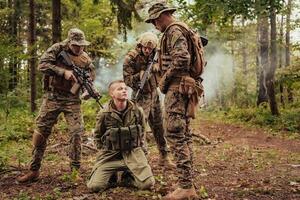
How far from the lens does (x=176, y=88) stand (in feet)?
18.0

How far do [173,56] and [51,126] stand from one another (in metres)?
2.73

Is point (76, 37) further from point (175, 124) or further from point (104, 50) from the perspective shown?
point (104, 50)

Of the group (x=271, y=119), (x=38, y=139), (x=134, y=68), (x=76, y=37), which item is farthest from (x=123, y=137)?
(x=271, y=119)

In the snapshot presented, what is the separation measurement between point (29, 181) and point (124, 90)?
2.23 metres

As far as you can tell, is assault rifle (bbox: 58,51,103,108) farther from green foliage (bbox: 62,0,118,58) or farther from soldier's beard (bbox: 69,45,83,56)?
green foliage (bbox: 62,0,118,58)

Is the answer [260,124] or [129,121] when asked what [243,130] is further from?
[129,121]

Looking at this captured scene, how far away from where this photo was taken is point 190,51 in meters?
5.48

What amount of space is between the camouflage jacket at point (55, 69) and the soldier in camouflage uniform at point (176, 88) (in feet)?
6.71

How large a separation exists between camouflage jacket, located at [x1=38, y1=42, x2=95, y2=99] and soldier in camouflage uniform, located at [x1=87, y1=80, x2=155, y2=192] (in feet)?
3.51

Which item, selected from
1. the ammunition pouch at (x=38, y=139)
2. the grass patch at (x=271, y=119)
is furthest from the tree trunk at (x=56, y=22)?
the grass patch at (x=271, y=119)

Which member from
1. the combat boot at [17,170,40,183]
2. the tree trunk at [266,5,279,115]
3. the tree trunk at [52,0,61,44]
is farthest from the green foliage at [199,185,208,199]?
the tree trunk at [266,5,279,115]

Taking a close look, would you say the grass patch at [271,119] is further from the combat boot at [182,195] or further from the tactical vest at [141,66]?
the combat boot at [182,195]

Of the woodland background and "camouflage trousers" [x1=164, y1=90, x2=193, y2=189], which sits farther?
the woodland background

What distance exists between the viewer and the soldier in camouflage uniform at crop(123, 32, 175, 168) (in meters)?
7.82
